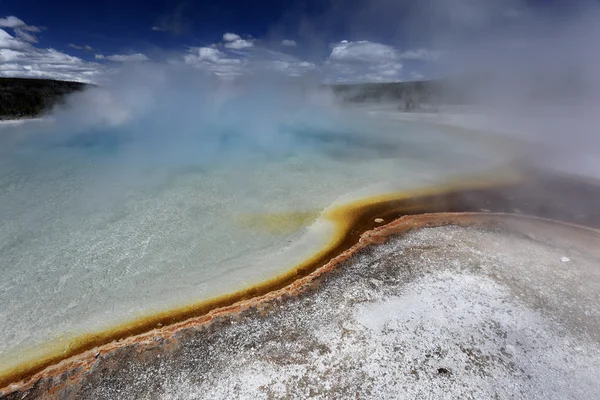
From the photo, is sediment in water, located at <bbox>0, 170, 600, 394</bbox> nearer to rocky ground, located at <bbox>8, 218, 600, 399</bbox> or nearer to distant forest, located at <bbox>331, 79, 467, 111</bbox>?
rocky ground, located at <bbox>8, 218, 600, 399</bbox>

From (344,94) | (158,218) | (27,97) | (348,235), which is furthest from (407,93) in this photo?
(158,218)

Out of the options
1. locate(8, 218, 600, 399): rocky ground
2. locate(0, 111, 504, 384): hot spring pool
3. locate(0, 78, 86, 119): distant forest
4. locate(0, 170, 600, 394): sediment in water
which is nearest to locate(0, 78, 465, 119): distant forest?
locate(0, 78, 86, 119): distant forest

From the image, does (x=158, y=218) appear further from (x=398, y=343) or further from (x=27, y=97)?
(x=27, y=97)

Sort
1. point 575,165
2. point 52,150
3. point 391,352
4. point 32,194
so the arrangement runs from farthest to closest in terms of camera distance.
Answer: point 52,150
point 575,165
point 32,194
point 391,352

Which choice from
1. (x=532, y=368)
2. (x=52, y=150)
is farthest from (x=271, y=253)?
(x=52, y=150)

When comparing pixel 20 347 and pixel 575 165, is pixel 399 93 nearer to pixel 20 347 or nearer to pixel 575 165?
pixel 575 165

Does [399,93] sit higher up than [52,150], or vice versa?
[399,93]
